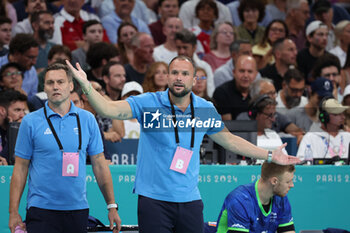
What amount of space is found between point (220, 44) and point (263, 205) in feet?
18.1

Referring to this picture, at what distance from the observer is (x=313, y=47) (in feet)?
34.2

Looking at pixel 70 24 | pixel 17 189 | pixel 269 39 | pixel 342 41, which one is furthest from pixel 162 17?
pixel 17 189

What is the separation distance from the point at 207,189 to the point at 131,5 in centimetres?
480

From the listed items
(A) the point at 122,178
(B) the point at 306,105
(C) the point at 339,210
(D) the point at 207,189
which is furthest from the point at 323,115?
(A) the point at 122,178

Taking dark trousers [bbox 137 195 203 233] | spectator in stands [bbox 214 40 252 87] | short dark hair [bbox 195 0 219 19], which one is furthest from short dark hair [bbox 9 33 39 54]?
dark trousers [bbox 137 195 203 233]

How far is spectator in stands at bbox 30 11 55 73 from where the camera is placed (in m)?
9.04

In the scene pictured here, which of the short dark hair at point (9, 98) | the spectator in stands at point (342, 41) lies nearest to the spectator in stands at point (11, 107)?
the short dark hair at point (9, 98)

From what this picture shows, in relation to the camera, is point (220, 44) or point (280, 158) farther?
point (220, 44)

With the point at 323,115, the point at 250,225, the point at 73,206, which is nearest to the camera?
the point at 73,206

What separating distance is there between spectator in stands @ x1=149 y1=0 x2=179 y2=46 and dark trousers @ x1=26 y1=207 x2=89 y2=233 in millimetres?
6388

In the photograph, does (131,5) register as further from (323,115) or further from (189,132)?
(189,132)

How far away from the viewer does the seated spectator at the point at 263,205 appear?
15.3 ft

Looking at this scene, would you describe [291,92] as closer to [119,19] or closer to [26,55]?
[119,19]

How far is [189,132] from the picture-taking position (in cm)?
425
